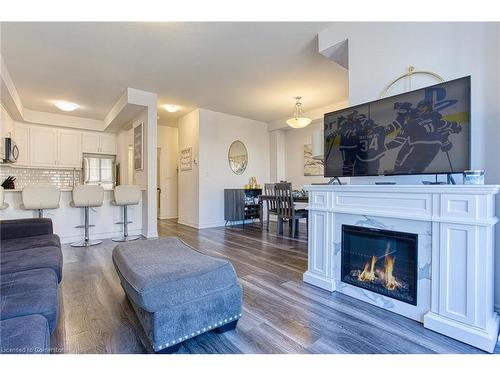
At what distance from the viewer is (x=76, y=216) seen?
168 inches

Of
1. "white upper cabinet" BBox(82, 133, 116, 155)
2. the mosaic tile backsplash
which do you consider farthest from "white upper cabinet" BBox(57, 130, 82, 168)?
the mosaic tile backsplash

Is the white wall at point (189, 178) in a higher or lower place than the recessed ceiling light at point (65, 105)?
lower

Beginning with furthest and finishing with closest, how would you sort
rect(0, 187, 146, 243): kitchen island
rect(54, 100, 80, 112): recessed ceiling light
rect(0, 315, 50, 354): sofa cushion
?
1. rect(54, 100, 80, 112): recessed ceiling light
2. rect(0, 187, 146, 243): kitchen island
3. rect(0, 315, 50, 354): sofa cushion

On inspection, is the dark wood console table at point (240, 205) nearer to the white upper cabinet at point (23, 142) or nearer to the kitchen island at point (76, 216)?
the kitchen island at point (76, 216)

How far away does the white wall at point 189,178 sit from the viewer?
5.61m

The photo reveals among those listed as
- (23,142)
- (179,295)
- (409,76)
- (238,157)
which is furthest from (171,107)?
(179,295)

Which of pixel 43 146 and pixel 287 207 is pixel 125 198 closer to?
pixel 287 207

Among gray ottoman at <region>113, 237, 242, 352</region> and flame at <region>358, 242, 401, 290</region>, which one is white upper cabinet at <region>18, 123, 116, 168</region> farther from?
flame at <region>358, 242, 401, 290</region>

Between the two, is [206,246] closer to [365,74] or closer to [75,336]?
[75,336]

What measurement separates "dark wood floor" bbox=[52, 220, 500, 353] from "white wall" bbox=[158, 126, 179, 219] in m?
4.36

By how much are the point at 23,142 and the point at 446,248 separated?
7325 millimetres

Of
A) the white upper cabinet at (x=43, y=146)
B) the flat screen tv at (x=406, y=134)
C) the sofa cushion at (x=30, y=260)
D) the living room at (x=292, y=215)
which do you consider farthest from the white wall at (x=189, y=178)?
the flat screen tv at (x=406, y=134)

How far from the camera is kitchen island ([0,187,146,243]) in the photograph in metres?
3.69

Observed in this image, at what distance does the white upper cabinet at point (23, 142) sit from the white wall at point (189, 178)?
10.5 ft
